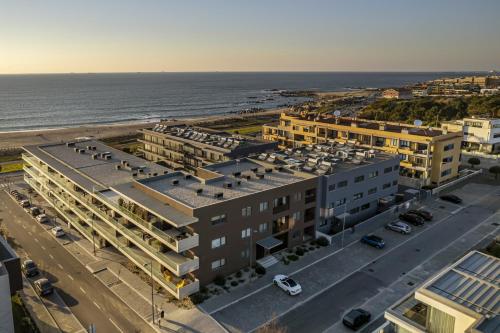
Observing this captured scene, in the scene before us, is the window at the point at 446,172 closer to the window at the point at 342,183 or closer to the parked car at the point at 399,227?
the parked car at the point at 399,227

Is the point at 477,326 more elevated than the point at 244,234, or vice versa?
the point at 477,326

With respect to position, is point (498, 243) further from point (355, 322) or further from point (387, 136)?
point (387, 136)

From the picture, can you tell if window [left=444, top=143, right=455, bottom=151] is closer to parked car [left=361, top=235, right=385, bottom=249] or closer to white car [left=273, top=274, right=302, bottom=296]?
parked car [left=361, top=235, right=385, bottom=249]

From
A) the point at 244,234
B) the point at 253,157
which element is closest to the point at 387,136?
the point at 253,157

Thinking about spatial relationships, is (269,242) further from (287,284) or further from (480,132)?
(480,132)

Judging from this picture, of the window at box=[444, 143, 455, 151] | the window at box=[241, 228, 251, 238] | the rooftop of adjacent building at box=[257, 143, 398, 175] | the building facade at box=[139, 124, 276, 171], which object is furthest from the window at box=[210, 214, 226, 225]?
the window at box=[444, 143, 455, 151]

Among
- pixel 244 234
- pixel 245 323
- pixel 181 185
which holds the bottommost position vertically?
pixel 245 323

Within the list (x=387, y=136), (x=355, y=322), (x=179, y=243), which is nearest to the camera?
(x=355, y=322)

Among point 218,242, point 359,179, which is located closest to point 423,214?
point 359,179
